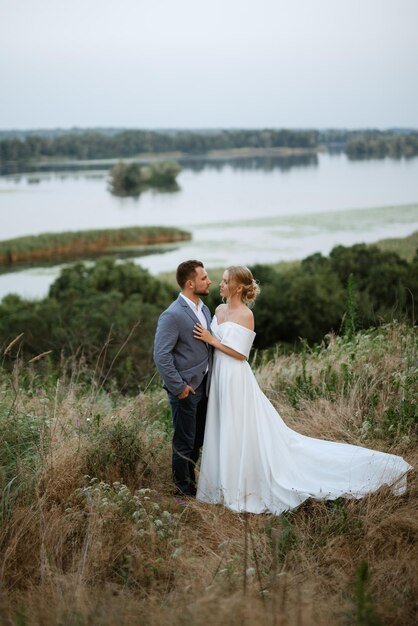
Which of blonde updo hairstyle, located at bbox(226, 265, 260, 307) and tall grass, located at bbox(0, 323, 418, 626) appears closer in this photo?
tall grass, located at bbox(0, 323, 418, 626)

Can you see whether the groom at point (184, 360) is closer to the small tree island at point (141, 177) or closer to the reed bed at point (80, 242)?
the reed bed at point (80, 242)

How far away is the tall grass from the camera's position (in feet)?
8.80

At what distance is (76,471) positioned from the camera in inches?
173

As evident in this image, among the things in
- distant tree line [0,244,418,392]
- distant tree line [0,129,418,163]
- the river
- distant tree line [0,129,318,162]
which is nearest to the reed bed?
the river

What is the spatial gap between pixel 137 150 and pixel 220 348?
263 ft

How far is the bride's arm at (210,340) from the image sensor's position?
4695mm

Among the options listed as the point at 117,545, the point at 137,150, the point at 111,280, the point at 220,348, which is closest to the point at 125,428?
the point at 220,348

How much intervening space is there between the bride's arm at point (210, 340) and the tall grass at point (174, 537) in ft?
2.92

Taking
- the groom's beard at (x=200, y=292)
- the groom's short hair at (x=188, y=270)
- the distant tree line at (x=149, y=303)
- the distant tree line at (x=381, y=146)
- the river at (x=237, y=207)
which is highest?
the distant tree line at (x=381, y=146)

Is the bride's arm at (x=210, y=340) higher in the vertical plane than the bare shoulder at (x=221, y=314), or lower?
lower

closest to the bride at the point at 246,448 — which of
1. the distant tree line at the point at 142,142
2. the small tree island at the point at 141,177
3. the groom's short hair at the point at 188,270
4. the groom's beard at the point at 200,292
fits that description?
the groom's beard at the point at 200,292

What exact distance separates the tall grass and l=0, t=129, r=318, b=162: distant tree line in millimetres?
70131

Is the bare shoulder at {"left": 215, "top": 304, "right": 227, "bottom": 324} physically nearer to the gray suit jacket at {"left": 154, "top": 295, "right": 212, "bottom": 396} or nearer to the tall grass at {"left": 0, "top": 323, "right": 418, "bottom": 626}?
the gray suit jacket at {"left": 154, "top": 295, "right": 212, "bottom": 396}

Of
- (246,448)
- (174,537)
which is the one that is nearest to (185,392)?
(246,448)
